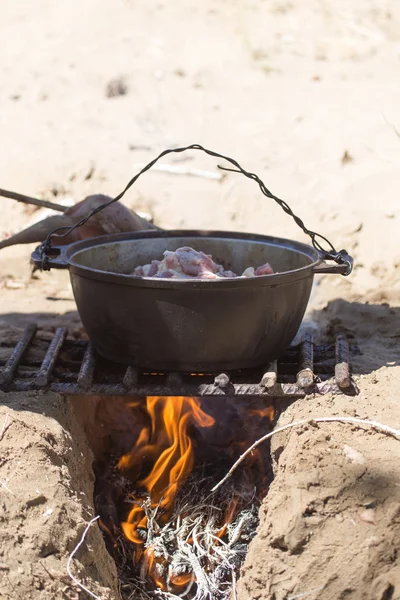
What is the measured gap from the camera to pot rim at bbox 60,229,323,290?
3.06 metres

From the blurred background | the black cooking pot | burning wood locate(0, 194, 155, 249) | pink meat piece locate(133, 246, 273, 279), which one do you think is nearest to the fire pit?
the black cooking pot

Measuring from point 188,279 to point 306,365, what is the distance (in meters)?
0.77

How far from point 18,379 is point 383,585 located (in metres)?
2.03

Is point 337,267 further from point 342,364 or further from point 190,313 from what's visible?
point 190,313

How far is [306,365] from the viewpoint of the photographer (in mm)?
3445

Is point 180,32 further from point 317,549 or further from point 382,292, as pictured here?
point 317,549

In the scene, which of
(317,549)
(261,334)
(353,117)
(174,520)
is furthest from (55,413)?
A: (353,117)

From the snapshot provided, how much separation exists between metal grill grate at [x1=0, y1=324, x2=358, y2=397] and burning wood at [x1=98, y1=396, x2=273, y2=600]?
1.13ft

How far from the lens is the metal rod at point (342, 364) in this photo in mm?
3273

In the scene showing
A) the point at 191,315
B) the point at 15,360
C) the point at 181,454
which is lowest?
the point at 181,454

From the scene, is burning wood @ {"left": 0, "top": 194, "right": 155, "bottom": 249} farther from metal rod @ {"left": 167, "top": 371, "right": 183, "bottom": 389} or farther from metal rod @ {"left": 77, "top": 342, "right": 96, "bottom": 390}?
metal rod @ {"left": 167, "top": 371, "right": 183, "bottom": 389}

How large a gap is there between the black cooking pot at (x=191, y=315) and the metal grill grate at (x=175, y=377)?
0.09 meters

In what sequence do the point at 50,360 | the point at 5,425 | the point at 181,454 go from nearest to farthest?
the point at 5,425 < the point at 50,360 < the point at 181,454

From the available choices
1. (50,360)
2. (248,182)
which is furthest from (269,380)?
(248,182)
